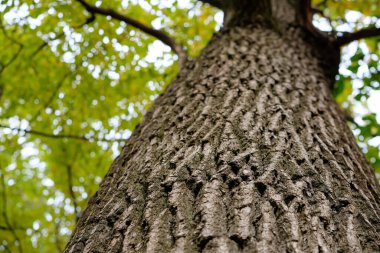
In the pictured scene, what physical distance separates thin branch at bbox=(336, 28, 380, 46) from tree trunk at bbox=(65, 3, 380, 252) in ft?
4.46

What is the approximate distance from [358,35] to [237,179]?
2.85m

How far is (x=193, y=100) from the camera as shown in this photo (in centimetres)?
236

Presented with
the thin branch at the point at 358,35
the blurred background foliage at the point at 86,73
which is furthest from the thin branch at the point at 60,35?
the thin branch at the point at 358,35

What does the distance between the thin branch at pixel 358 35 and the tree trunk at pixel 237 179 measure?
1.36m

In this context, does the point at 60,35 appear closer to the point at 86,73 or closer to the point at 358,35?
the point at 86,73

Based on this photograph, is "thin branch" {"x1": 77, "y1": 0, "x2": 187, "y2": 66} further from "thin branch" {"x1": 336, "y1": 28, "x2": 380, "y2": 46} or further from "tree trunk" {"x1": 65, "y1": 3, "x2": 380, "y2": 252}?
"thin branch" {"x1": 336, "y1": 28, "x2": 380, "y2": 46}

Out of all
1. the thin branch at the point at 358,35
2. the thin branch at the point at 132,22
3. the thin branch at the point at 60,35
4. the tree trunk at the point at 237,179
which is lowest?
the tree trunk at the point at 237,179

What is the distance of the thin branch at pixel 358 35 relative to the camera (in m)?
3.64


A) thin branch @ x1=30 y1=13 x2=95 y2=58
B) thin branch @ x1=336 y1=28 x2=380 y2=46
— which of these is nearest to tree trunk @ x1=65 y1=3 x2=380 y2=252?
thin branch @ x1=336 y1=28 x2=380 y2=46

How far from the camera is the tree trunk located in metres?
1.28

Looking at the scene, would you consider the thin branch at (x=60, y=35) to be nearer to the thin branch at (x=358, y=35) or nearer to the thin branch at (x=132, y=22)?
the thin branch at (x=132, y=22)

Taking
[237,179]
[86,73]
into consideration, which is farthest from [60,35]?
[237,179]

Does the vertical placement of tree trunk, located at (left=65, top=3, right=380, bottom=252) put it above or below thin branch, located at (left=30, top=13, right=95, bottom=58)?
below

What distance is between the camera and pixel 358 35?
3709 mm
